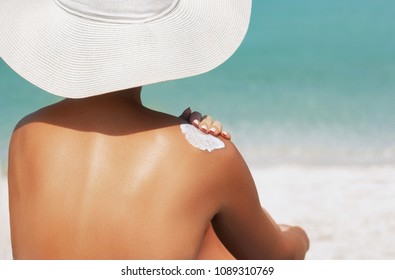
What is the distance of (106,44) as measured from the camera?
1.41 metres

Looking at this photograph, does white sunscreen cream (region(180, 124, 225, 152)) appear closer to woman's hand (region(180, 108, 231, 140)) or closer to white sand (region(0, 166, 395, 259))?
woman's hand (region(180, 108, 231, 140))

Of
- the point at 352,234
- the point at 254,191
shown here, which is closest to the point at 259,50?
the point at 352,234

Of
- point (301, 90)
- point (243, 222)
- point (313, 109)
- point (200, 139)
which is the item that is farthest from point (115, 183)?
point (301, 90)

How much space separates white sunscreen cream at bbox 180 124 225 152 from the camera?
1.43 meters

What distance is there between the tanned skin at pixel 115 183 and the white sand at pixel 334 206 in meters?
2.26

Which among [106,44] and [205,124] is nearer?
[106,44]

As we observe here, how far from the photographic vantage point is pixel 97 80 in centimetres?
139

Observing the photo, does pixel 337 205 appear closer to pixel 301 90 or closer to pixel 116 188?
pixel 301 90

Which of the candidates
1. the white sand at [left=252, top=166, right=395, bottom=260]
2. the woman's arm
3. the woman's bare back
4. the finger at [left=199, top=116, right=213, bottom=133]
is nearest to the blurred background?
the white sand at [left=252, top=166, right=395, bottom=260]

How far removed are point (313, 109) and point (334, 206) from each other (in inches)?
59.5

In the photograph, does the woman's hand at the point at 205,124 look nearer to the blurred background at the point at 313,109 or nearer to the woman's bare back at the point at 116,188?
the woman's bare back at the point at 116,188

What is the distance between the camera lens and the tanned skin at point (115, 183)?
55.0 inches

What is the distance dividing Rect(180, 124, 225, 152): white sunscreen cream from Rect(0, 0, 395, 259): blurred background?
225 cm

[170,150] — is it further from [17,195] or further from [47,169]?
[17,195]
